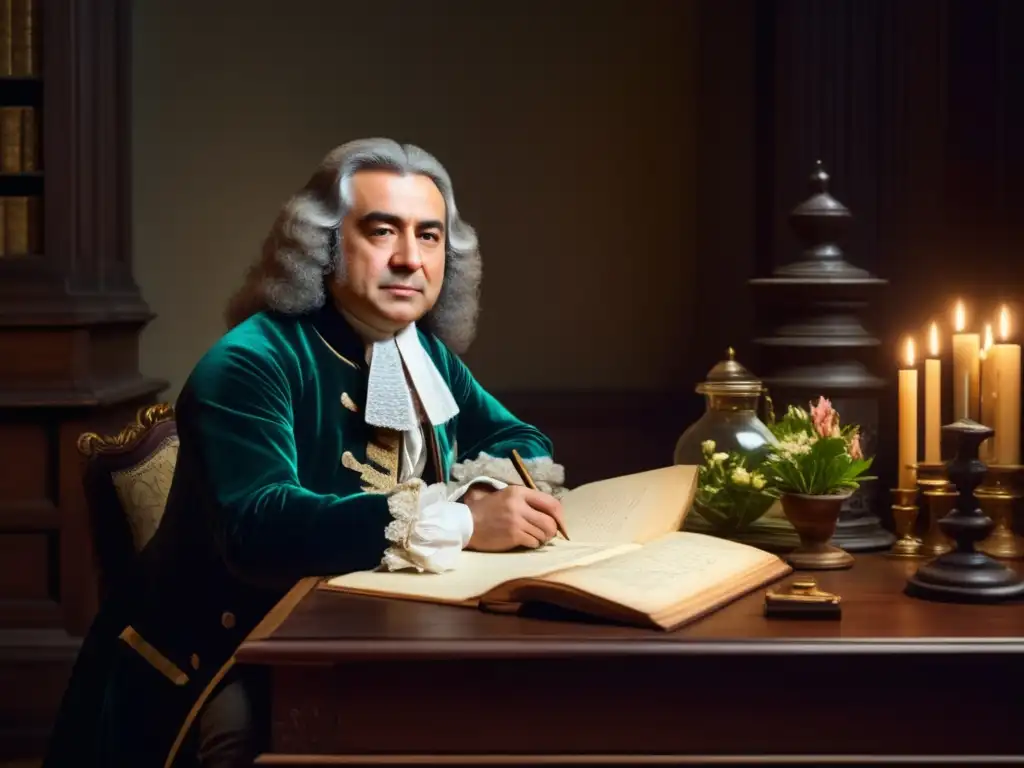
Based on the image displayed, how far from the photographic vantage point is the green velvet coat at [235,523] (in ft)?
6.06

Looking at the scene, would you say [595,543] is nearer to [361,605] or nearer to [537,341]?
[361,605]

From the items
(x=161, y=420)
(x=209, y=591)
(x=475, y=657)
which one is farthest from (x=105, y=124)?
(x=475, y=657)

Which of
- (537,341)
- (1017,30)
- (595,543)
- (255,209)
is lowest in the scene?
(595,543)

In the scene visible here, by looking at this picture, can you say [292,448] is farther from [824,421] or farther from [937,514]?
[937,514]

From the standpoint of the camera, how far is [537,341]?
177 inches

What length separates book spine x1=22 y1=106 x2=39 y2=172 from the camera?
12.9 ft

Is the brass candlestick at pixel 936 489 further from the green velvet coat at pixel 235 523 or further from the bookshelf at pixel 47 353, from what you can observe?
the bookshelf at pixel 47 353

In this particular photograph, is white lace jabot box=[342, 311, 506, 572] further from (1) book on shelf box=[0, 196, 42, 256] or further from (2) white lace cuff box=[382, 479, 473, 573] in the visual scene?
(1) book on shelf box=[0, 196, 42, 256]

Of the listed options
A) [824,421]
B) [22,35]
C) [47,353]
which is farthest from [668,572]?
[22,35]

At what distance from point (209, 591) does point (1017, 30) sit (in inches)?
85.9

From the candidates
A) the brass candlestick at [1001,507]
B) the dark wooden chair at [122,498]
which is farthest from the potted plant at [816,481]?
the dark wooden chair at [122,498]

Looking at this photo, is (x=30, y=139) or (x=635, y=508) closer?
(x=635, y=508)

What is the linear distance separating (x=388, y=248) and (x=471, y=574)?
0.57 m

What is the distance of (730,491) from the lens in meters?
2.10
